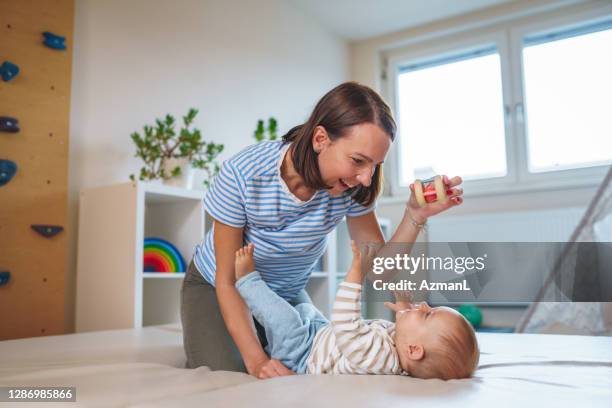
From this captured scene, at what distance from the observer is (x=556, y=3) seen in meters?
3.42

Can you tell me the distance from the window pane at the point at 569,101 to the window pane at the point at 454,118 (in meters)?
0.21

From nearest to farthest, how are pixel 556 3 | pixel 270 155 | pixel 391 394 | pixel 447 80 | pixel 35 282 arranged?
pixel 391 394, pixel 270 155, pixel 35 282, pixel 556 3, pixel 447 80

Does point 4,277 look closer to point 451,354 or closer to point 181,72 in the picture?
point 181,72

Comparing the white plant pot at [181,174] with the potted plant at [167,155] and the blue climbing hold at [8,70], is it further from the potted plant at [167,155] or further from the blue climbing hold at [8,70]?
the blue climbing hold at [8,70]

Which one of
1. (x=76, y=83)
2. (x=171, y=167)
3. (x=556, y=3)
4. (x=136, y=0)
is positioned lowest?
(x=171, y=167)

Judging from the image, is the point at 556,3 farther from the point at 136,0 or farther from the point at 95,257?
the point at 95,257

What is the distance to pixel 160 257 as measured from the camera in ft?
7.22

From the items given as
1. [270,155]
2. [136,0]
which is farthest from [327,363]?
[136,0]

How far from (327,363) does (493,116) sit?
3.10 meters

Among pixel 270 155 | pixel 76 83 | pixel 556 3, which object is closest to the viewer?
pixel 270 155

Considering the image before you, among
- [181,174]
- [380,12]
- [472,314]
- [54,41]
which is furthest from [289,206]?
[380,12]

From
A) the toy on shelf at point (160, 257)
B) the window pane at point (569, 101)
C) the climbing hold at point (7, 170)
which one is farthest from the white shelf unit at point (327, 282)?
the climbing hold at point (7, 170)

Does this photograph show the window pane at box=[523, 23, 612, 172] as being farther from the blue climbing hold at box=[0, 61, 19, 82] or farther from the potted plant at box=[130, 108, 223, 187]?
the blue climbing hold at box=[0, 61, 19, 82]

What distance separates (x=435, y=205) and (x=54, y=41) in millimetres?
1707
